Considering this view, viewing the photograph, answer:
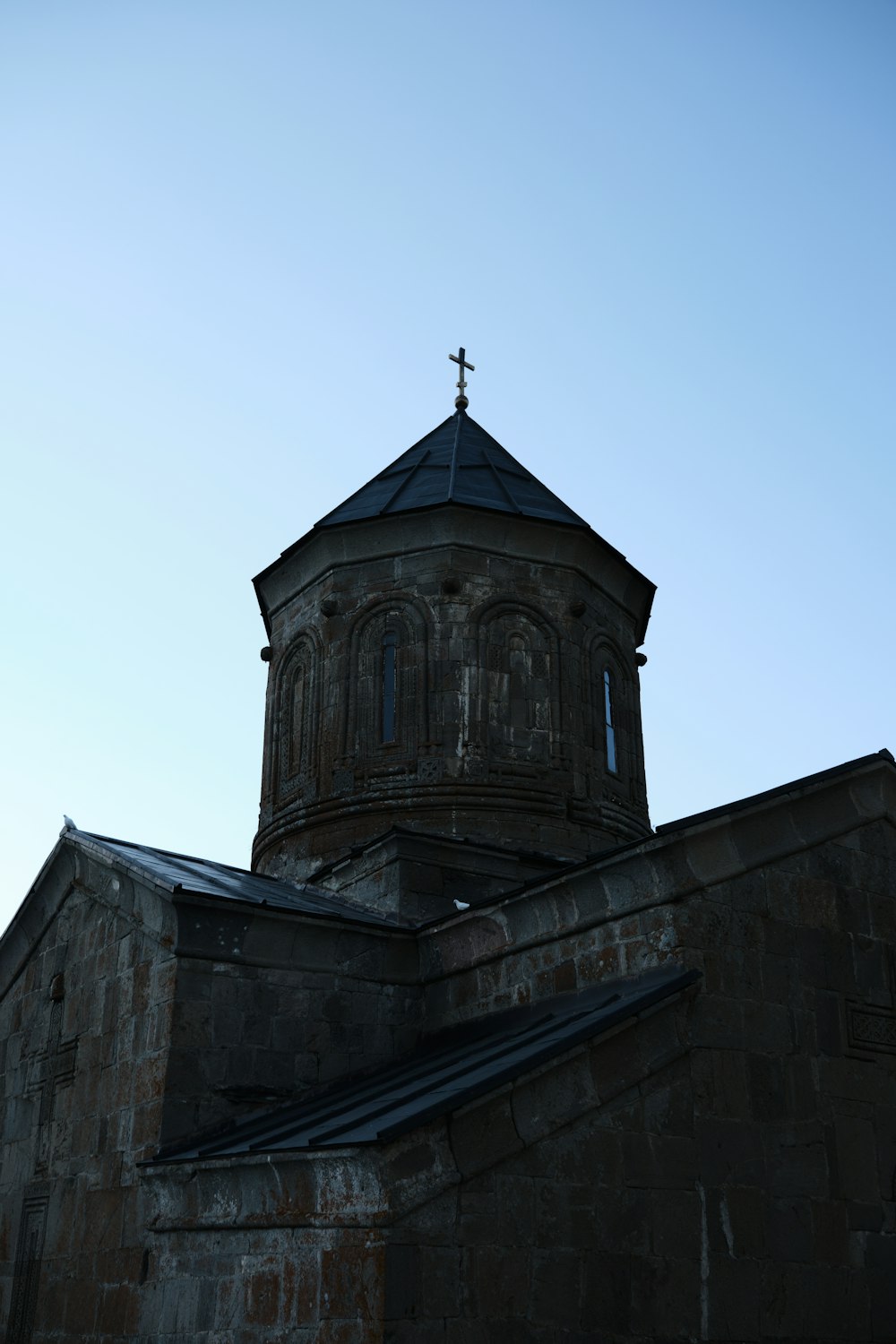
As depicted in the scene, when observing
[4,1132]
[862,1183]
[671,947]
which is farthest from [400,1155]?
[4,1132]

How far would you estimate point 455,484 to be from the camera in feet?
43.9

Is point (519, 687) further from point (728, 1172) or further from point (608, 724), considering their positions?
point (728, 1172)

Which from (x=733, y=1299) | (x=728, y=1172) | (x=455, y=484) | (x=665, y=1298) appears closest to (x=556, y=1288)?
(x=665, y=1298)

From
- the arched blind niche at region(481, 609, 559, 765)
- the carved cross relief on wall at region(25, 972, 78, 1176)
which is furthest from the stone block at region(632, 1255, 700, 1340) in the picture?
the arched blind niche at region(481, 609, 559, 765)

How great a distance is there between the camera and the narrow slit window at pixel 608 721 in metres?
12.7

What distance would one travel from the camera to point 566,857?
11453 millimetres

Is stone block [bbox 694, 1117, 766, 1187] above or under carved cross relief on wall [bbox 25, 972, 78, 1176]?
under

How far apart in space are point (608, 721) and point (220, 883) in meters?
4.50

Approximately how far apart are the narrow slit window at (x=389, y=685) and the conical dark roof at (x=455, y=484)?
130 cm

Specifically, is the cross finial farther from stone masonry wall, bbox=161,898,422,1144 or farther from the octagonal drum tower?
stone masonry wall, bbox=161,898,422,1144

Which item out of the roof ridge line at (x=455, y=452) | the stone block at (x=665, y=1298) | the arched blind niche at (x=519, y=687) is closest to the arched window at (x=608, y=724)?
the arched blind niche at (x=519, y=687)

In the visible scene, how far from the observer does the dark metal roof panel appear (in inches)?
362

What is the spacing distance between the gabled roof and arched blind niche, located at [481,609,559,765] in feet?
10.7

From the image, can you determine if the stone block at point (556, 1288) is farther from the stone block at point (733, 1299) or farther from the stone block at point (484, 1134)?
the stone block at point (733, 1299)
